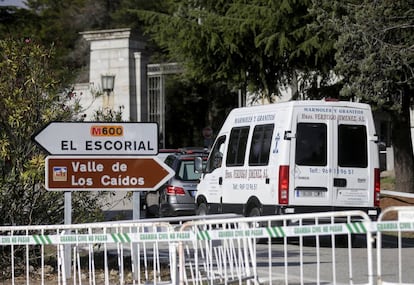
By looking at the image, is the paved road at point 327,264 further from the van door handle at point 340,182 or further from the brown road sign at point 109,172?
the brown road sign at point 109,172

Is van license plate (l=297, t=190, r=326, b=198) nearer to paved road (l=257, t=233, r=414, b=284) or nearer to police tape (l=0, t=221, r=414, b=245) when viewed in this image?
paved road (l=257, t=233, r=414, b=284)

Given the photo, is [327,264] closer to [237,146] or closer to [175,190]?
[237,146]

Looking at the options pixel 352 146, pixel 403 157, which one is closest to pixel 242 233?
pixel 352 146

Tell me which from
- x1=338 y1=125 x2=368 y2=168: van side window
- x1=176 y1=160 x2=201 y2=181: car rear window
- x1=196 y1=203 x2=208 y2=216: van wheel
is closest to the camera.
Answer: x1=338 y1=125 x2=368 y2=168: van side window

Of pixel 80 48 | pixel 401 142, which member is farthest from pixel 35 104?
pixel 80 48

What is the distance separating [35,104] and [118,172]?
162cm

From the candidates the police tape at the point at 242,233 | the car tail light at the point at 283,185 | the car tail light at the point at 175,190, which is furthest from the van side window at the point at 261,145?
the police tape at the point at 242,233

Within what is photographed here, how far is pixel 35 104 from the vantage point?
39.7 feet

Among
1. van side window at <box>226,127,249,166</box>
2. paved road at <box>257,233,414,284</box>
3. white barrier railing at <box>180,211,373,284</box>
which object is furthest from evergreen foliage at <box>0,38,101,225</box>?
van side window at <box>226,127,249,166</box>

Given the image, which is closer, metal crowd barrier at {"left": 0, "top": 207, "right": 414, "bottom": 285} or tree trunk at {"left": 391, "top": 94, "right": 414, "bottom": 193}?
metal crowd barrier at {"left": 0, "top": 207, "right": 414, "bottom": 285}

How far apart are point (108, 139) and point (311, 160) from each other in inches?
195

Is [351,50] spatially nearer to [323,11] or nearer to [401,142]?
[323,11]

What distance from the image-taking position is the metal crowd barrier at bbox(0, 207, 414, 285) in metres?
7.92

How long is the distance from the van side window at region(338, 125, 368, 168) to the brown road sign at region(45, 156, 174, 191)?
4.94 metres
